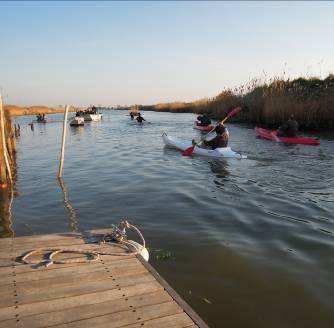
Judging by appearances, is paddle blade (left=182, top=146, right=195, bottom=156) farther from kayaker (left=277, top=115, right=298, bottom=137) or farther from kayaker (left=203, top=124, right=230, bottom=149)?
kayaker (left=277, top=115, right=298, bottom=137)

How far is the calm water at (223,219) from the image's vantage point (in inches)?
212

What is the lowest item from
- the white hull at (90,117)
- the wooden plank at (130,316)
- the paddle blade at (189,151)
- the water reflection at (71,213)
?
the white hull at (90,117)

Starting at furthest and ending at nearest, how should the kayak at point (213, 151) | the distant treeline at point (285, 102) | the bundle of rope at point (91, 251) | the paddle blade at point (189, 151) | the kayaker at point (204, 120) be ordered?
the kayaker at point (204, 120) → the distant treeline at point (285, 102) → the paddle blade at point (189, 151) → the kayak at point (213, 151) → the bundle of rope at point (91, 251)

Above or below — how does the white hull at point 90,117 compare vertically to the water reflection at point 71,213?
below

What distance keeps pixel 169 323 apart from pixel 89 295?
0.97 meters

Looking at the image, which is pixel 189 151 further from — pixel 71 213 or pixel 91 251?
pixel 91 251

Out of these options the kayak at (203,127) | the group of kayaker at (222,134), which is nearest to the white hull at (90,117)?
the kayak at (203,127)

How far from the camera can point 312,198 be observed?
10336mm

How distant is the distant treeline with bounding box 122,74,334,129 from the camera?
89.0 ft

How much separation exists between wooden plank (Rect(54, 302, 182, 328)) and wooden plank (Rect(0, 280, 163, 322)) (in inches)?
12.2

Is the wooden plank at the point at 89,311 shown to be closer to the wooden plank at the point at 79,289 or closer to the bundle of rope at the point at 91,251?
A: the wooden plank at the point at 79,289

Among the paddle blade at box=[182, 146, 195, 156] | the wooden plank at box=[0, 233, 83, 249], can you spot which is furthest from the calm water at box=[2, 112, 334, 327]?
the wooden plank at box=[0, 233, 83, 249]

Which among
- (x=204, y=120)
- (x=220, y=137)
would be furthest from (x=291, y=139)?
(x=204, y=120)

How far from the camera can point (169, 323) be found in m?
3.74
